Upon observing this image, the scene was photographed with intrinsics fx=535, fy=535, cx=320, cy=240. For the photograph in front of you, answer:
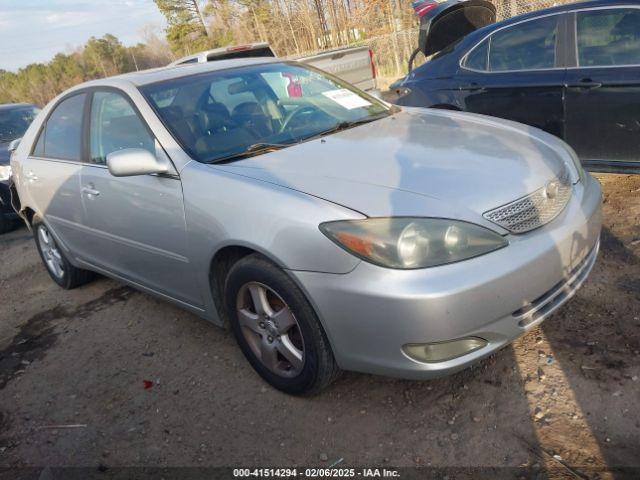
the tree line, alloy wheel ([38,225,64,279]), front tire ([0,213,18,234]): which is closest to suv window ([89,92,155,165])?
alloy wheel ([38,225,64,279])

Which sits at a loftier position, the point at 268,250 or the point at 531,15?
the point at 531,15

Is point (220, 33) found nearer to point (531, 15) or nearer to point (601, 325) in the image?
point (531, 15)

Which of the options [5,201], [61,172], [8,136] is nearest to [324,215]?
[61,172]

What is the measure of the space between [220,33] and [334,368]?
3861 cm

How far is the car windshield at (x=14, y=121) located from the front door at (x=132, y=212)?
5.67 metres

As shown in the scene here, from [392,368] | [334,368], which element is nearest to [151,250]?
[334,368]

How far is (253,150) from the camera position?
9.48 ft

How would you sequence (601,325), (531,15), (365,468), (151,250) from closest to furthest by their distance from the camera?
(365,468), (601,325), (151,250), (531,15)

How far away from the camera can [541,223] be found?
2.35 metres

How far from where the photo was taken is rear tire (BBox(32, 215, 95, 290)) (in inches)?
181

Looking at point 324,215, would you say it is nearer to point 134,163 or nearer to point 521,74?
point 134,163

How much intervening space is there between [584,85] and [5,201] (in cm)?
705

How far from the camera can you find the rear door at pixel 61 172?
3.81m

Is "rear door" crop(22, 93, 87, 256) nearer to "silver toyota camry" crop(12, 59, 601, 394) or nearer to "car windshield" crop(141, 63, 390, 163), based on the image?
"silver toyota camry" crop(12, 59, 601, 394)
